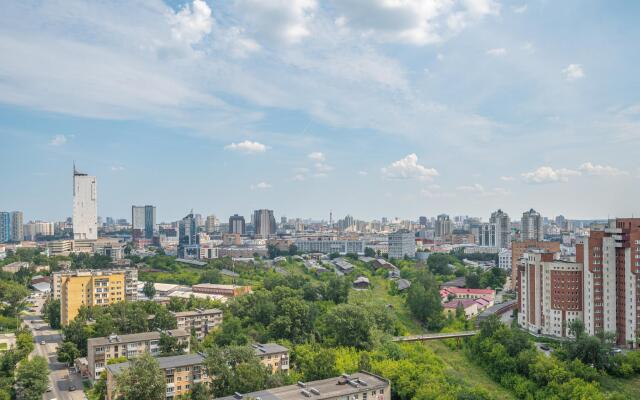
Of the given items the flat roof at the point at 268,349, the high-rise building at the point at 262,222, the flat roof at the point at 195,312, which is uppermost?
the high-rise building at the point at 262,222

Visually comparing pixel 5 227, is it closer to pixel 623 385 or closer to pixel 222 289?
pixel 222 289

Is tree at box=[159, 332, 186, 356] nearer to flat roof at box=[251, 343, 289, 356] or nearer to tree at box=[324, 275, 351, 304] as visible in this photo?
flat roof at box=[251, 343, 289, 356]

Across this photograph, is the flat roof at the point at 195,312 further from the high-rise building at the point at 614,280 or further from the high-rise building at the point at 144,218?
the high-rise building at the point at 144,218

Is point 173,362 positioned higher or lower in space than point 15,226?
lower

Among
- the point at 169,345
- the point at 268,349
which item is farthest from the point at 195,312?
the point at 268,349

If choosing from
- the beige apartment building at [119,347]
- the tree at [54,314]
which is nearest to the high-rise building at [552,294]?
the beige apartment building at [119,347]
